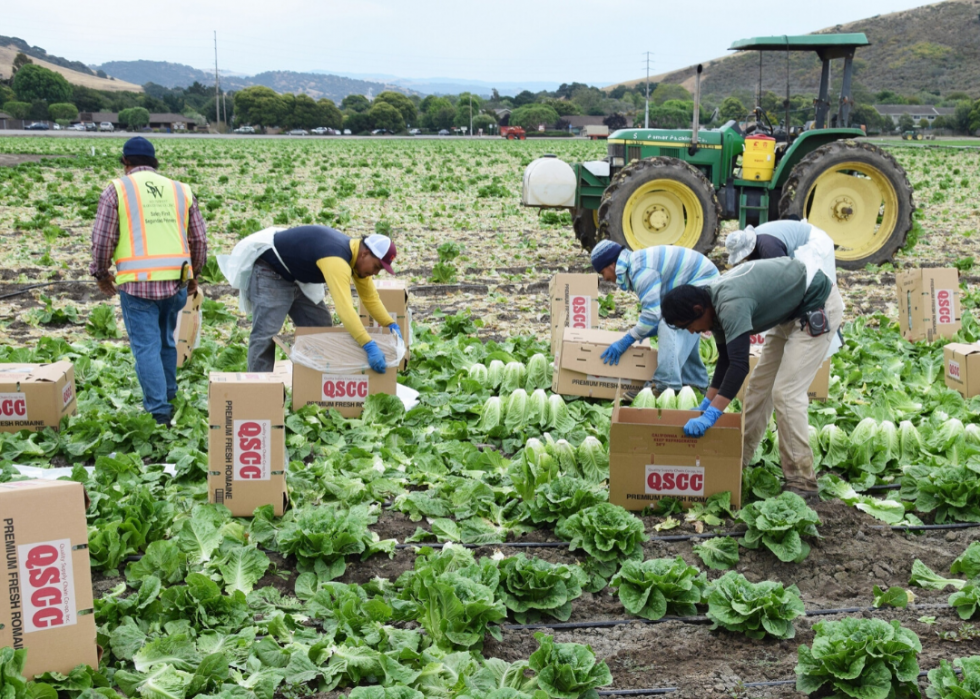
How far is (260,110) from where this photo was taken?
289 feet

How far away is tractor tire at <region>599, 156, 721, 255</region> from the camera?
1065cm

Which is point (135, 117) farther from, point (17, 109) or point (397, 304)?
point (397, 304)

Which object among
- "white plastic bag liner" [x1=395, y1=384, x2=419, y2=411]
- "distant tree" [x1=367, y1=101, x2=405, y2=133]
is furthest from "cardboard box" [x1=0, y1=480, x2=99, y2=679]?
"distant tree" [x1=367, y1=101, x2=405, y2=133]

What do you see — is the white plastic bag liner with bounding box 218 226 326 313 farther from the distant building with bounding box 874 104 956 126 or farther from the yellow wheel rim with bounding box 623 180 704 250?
the distant building with bounding box 874 104 956 126

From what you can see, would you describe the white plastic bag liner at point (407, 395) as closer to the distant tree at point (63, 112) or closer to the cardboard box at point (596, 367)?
the cardboard box at point (596, 367)

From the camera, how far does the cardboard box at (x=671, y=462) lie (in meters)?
4.54

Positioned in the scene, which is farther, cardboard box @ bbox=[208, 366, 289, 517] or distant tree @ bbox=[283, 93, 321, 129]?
distant tree @ bbox=[283, 93, 321, 129]

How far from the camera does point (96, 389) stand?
21.0 ft

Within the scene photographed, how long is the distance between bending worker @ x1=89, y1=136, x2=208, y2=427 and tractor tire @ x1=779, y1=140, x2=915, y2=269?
729 cm

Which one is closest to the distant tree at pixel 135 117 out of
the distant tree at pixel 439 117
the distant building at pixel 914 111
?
the distant tree at pixel 439 117

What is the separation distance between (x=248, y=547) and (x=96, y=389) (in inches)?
115

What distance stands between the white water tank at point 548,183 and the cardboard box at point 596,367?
5.45m

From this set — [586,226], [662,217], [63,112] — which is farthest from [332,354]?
[63,112]

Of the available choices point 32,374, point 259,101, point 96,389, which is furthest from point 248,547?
point 259,101
